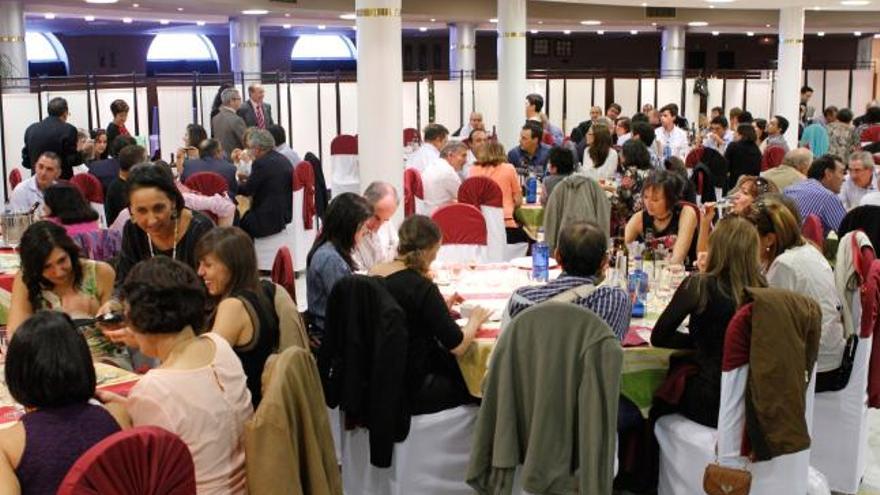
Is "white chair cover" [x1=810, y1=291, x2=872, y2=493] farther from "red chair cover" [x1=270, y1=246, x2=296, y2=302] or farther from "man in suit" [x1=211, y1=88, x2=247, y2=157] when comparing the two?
"man in suit" [x1=211, y1=88, x2=247, y2=157]

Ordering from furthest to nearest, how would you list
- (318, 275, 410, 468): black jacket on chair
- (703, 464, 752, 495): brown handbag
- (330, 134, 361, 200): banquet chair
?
1. (330, 134, 361, 200): banquet chair
2. (318, 275, 410, 468): black jacket on chair
3. (703, 464, 752, 495): brown handbag

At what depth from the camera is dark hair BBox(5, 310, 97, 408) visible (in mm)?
2750

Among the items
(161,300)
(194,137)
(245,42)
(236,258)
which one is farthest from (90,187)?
(245,42)

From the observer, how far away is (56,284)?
4.51 meters

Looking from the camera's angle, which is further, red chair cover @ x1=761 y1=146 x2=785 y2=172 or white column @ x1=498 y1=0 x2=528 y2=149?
white column @ x1=498 y1=0 x2=528 y2=149

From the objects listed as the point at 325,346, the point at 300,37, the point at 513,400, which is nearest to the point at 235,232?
the point at 325,346

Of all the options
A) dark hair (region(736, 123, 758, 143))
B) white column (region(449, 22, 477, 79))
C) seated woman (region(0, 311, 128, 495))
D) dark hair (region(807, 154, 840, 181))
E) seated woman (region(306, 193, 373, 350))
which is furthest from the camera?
white column (region(449, 22, 477, 79))

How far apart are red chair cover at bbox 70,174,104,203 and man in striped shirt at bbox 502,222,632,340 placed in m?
4.97

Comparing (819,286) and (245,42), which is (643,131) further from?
(245,42)

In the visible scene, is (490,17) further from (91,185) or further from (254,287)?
(254,287)

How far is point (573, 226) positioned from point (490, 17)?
49.2ft

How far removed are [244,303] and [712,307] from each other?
5.70ft

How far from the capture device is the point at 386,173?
8.85 metres

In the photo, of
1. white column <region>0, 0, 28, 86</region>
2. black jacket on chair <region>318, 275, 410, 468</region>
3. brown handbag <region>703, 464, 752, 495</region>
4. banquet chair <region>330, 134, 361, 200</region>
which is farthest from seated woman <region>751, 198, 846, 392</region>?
white column <region>0, 0, 28, 86</region>
